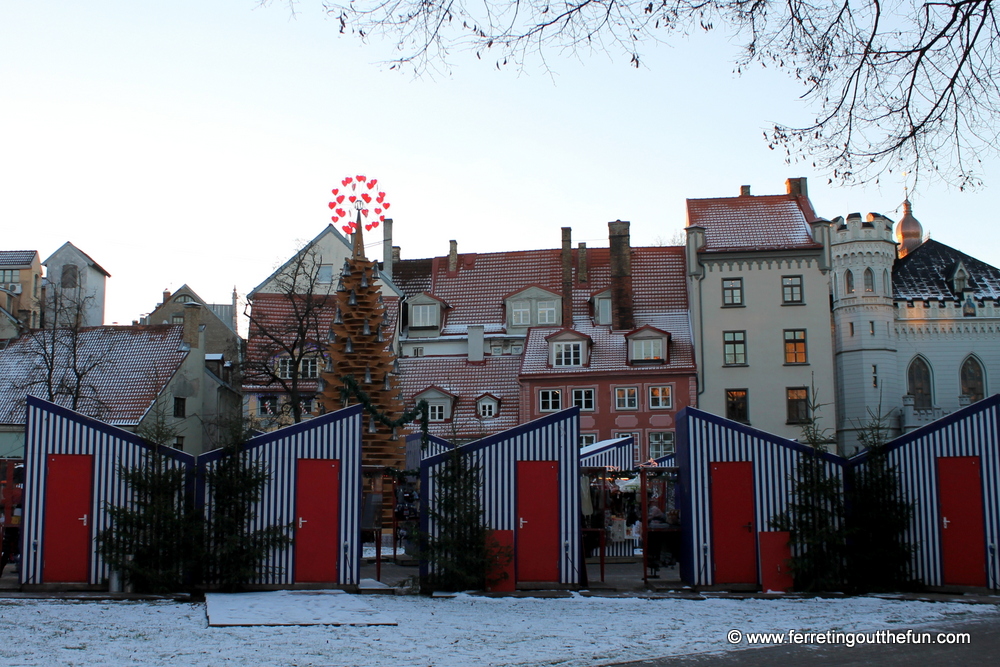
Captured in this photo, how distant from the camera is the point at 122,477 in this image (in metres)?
16.4

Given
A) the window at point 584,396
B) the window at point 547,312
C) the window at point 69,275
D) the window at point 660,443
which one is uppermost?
the window at point 69,275

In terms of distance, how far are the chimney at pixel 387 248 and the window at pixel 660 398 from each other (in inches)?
617

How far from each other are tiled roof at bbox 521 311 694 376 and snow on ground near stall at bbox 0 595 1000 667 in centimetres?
2941

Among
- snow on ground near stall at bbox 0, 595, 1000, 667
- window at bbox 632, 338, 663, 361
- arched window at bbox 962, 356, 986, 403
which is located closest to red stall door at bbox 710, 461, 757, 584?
snow on ground near stall at bbox 0, 595, 1000, 667

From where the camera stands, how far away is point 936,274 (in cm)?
5562

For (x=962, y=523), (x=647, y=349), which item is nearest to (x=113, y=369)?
(x=647, y=349)

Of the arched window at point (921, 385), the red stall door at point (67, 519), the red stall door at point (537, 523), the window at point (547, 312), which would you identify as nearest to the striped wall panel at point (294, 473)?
the red stall door at point (67, 519)

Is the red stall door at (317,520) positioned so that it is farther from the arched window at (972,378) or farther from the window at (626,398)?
the arched window at (972,378)

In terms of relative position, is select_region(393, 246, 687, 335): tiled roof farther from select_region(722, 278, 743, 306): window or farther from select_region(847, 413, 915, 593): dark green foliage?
select_region(847, 413, 915, 593): dark green foliage

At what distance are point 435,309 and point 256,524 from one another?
1363 inches

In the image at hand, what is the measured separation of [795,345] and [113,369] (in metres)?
29.8

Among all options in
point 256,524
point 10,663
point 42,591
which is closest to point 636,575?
point 256,524

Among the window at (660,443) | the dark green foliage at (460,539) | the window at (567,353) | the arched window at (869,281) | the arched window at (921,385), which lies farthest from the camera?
the arched window at (921,385)

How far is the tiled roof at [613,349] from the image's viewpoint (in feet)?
149
